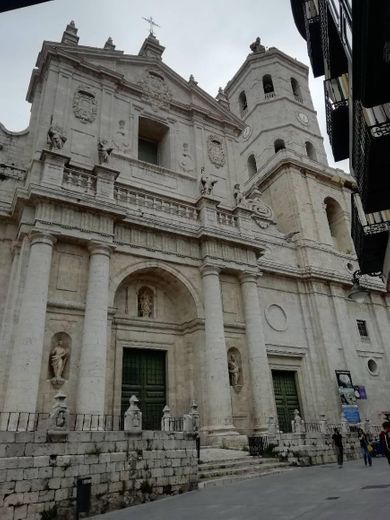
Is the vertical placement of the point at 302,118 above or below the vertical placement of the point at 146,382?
above

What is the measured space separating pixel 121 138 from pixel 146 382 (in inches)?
435

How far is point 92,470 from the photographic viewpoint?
8039 millimetres

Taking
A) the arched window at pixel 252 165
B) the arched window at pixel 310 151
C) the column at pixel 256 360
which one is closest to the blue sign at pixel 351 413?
the column at pixel 256 360

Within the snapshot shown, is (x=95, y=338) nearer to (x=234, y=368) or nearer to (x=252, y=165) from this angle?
(x=234, y=368)

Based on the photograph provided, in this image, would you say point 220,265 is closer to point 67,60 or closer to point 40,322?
point 40,322

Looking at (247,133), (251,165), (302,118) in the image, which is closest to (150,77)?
(251,165)

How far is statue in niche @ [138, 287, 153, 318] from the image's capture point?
51.8ft

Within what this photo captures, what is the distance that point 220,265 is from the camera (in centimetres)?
1659

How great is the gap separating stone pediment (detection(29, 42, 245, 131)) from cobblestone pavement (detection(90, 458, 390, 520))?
18.1 metres

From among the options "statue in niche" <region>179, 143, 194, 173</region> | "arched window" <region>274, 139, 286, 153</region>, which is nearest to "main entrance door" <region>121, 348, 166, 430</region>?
"statue in niche" <region>179, 143, 194, 173</region>

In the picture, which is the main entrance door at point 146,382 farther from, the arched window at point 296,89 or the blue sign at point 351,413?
the arched window at point 296,89

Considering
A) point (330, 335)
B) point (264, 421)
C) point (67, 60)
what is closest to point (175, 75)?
point (67, 60)

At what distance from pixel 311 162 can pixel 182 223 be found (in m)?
13.2

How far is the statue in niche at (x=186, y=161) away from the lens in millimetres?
19812
